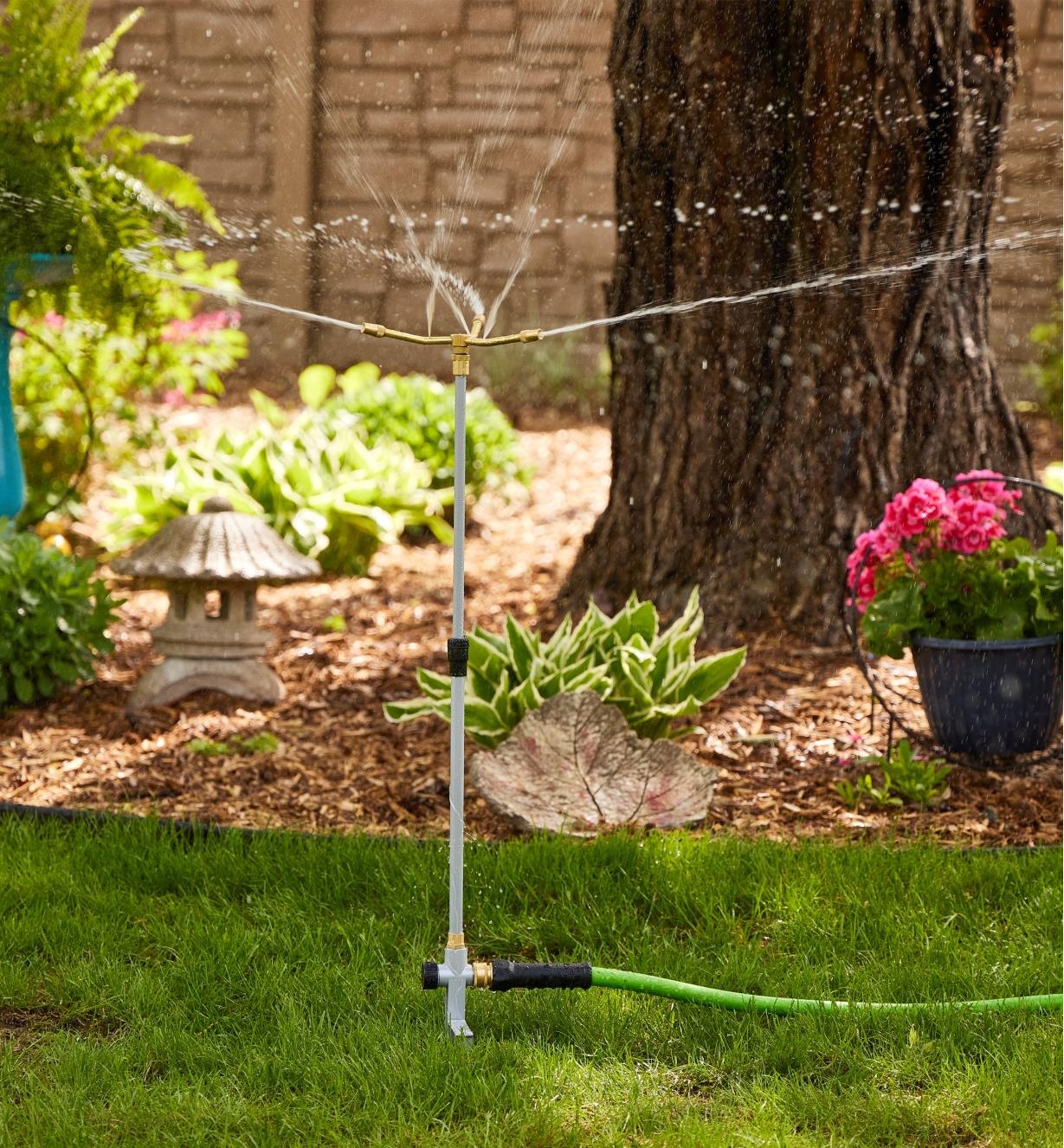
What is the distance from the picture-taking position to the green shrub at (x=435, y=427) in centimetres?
559

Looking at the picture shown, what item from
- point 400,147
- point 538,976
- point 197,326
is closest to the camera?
point 538,976

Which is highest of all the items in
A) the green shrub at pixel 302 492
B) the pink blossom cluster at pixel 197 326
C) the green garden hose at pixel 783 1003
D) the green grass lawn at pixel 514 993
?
the pink blossom cluster at pixel 197 326

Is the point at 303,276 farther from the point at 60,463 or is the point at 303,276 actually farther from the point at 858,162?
the point at 858,162

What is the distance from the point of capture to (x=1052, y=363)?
6648 mm

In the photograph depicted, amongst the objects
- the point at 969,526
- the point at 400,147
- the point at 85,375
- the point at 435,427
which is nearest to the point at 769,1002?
the point at 969,526

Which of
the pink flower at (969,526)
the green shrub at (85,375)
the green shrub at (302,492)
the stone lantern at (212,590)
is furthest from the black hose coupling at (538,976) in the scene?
the green shrub at (85,375)

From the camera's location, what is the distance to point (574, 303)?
7.77 metres

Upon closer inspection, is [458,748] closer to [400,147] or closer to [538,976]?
[538,976]

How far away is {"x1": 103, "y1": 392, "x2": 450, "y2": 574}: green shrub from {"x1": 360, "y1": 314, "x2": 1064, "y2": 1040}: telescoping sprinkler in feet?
9.48

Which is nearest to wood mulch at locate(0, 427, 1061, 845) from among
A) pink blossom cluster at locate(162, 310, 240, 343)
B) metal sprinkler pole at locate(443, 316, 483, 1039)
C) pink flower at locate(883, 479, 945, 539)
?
pink flower at locate(883, 479, 945, 539)

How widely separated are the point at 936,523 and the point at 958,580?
14 cm

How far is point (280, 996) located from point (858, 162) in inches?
103

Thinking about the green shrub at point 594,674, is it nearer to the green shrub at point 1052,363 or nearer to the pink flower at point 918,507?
the pink flower at point 918,507

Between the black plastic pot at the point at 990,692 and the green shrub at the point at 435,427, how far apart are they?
8.99ft
